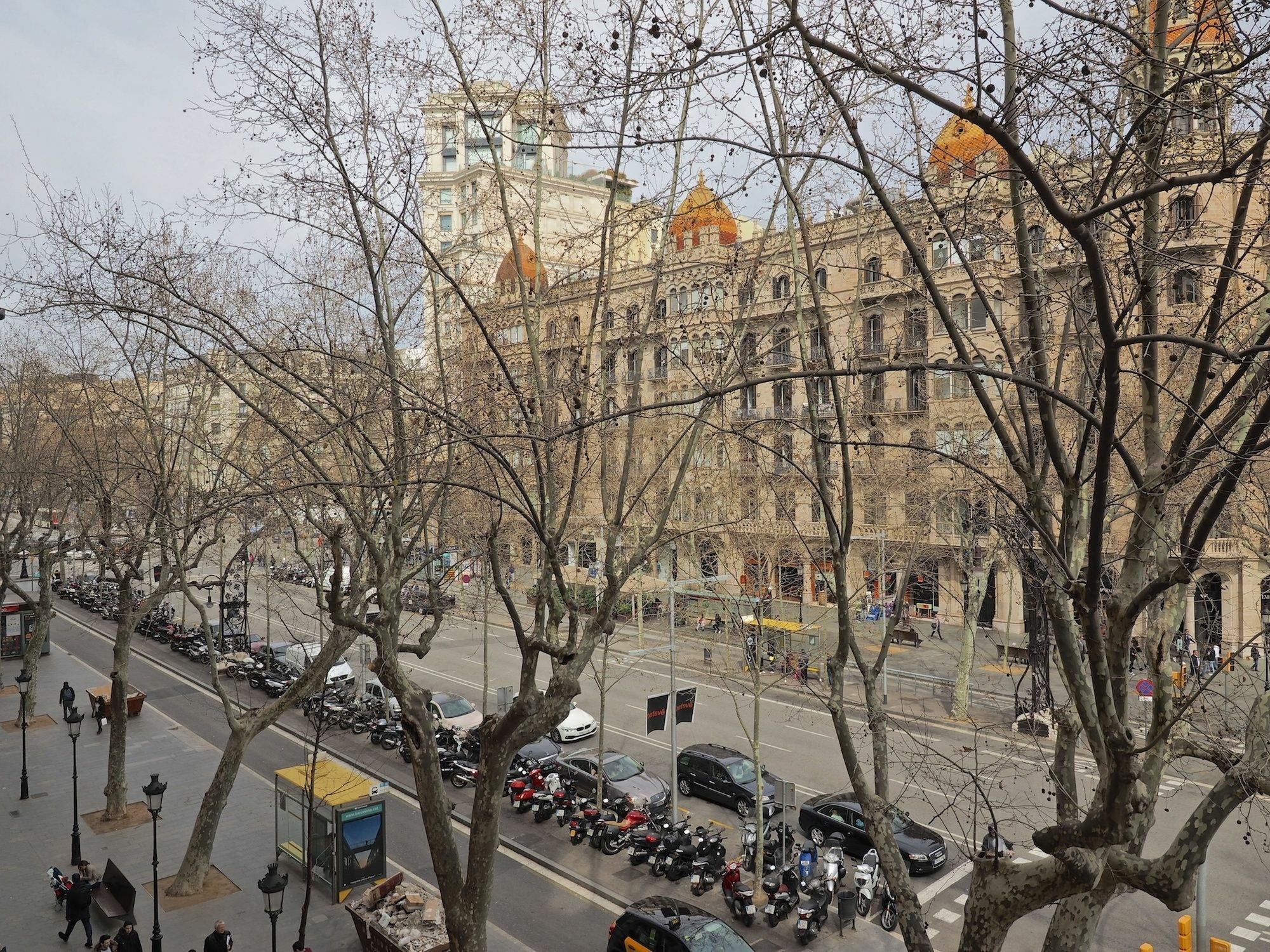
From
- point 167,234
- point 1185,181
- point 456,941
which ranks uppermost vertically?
point 167,234

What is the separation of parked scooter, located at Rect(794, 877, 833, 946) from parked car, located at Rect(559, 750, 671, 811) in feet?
15.2

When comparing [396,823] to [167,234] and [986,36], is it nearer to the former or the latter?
[167,234]

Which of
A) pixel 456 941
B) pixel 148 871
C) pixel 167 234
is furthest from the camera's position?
pixel 148 871

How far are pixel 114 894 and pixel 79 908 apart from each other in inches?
59.8

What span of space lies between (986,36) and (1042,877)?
4.98 m

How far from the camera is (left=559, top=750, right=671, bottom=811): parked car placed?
61.8ft

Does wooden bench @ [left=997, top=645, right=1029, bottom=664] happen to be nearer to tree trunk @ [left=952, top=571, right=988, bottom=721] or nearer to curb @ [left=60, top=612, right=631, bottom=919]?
tree trunk @ [left=952, top=571, right=988, bottom=721]

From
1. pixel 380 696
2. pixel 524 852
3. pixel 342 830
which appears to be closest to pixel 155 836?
pixel 342 830

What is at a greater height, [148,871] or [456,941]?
[456,941]

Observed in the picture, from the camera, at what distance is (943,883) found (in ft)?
49.5

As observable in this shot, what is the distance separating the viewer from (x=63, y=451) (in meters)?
28.1

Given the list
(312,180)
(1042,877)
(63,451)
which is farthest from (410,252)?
(63,451)

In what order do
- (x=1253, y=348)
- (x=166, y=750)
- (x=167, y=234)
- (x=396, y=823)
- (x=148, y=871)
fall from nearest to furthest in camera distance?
(x=1253, y=348)
(x=167, y=234)
(x=148, y=871)
(x=396, y=823)
(x=166, y=750)

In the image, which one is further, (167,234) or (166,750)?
(166,750)
